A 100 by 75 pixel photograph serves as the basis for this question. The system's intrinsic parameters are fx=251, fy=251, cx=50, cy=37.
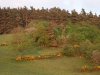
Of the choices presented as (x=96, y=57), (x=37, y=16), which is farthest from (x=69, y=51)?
(x=37, y=16)

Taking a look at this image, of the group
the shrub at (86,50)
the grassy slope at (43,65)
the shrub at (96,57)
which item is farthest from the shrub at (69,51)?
the shrub at (96,57)

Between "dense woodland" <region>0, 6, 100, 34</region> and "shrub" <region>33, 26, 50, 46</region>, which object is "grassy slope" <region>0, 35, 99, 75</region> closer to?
"shrub" <region>33, 26, 50, 46</region>

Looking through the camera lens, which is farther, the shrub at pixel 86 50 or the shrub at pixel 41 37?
the shrub at pixel 41 37

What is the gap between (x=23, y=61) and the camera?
45812 mm

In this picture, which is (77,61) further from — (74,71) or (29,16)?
(29,16)

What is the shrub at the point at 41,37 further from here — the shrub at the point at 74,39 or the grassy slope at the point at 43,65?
the grassy slope at the point at 43,65

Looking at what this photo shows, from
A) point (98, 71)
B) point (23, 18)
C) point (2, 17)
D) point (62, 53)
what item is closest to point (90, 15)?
point (23, 18)

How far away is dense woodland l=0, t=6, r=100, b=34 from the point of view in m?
87.7

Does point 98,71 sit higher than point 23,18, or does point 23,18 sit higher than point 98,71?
point 23,18

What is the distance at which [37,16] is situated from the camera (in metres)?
93.3

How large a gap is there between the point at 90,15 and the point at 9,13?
29381 mm

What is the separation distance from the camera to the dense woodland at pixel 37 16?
288 ft

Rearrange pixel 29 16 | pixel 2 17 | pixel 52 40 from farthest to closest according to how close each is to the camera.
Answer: pixel 29 16 → pixel 2 17 → pixel 52 40

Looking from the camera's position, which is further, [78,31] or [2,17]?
[2,17]
